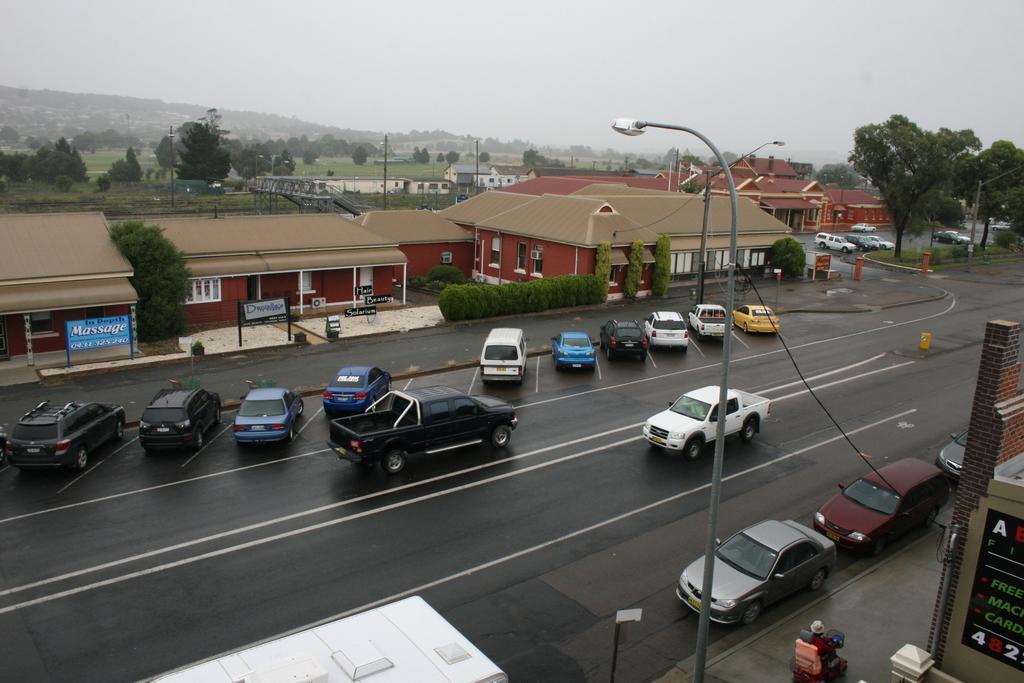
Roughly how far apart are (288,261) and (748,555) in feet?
96.6

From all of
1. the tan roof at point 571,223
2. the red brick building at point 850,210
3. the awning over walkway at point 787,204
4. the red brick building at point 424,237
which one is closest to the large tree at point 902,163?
the awning over walkway at point 787,204

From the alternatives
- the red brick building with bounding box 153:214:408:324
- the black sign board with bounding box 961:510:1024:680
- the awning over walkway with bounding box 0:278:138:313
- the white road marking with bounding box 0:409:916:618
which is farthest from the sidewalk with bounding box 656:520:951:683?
the red brick building with bounding box 153:214:408:324

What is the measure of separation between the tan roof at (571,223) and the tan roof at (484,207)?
237cm

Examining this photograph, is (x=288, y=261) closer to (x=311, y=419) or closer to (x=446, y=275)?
(x=446, y=275)

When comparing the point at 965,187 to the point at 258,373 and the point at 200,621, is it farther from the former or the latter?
the point at 200,621

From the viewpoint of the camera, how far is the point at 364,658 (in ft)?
29.5

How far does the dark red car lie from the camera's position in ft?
56.5

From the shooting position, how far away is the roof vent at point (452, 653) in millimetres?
9123

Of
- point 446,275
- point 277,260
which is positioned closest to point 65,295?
point 277,260

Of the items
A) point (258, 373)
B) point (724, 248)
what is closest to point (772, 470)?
point (258, 373)

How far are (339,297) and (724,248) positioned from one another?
89.8ft

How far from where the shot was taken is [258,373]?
29.6 meters

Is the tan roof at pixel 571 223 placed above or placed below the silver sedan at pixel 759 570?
above

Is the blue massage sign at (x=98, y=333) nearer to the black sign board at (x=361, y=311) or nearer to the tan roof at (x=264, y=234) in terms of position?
the tan roof at (x=264, y=234)
